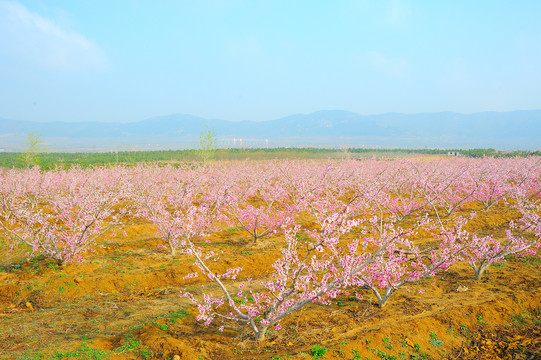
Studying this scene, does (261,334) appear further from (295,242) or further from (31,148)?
(31,148)

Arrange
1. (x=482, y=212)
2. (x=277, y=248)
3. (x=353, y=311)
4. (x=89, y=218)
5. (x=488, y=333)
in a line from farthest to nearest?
(x=482, y=212)
(x=277, y=248)
(x=89, y=218)
(x=353, y=311)
(x=488, y=333)

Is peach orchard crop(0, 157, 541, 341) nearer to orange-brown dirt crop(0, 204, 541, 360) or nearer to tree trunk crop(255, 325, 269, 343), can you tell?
tree trunk crop(255, 325, 269, 343)

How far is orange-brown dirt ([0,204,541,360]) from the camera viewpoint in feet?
22.2

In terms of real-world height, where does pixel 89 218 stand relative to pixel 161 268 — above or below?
above

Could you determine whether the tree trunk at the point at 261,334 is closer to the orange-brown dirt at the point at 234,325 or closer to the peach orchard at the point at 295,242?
the peach orchard at the point at 295,242

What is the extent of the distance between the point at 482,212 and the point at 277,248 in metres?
13.9

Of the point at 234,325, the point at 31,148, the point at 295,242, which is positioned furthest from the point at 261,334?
the point at 31,148

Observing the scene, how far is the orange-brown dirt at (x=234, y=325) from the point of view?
6.77m

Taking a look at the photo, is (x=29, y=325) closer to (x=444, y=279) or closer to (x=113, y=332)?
(x=113, y=332)

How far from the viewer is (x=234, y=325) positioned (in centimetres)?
779

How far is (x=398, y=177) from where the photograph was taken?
23.9 m

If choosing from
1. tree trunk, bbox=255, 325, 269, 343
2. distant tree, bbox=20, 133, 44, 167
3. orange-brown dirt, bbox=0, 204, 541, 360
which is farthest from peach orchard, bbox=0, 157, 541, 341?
distant tree, bbox=20, 133, 44, 167

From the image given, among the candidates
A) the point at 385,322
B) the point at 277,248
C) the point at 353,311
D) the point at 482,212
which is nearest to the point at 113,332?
the point at 353,311

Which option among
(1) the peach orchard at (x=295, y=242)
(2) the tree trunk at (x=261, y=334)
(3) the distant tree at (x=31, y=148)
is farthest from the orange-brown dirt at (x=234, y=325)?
(3) the distant tree at (x=31, y=148)
